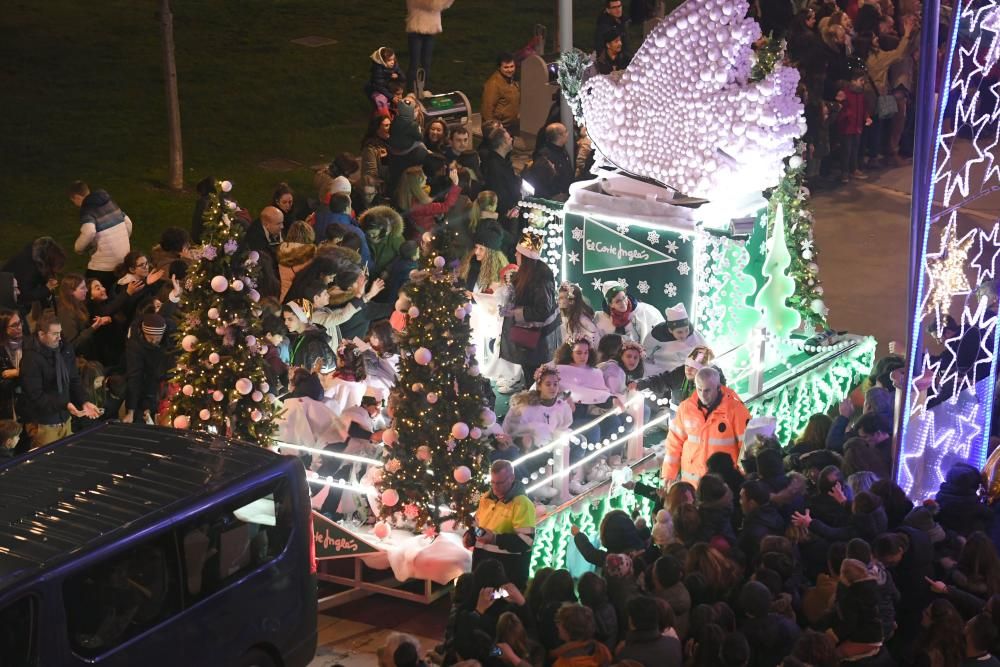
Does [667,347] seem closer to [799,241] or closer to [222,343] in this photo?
[799,241]

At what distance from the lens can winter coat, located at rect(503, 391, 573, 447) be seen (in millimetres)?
11391

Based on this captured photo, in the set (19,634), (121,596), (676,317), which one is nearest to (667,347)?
(676,317)

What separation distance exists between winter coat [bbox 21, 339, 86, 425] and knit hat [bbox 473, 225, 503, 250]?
4.36m

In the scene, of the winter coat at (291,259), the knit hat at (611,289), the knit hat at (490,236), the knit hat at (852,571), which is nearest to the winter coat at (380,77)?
the knit hat at (490,236)

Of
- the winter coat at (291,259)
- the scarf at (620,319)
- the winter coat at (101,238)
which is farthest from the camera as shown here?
the winter coat at (291,259)

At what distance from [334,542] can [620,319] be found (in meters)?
3.49

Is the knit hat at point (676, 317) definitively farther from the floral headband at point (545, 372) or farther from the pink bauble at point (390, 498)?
the pink bauble at point (390, 498)

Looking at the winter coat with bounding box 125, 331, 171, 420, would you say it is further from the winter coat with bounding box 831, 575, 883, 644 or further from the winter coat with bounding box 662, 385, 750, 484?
the winter coat with bounding box 831, 575, 883, 644

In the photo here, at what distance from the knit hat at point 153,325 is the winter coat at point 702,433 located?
13.3 ft

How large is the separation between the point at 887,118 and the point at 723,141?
900 cm

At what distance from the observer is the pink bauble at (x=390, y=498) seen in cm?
1085

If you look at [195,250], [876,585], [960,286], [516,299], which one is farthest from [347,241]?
[876,585]

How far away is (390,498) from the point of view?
10.9 meters

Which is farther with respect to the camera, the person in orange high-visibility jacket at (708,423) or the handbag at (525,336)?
the handbag at (525,336)
